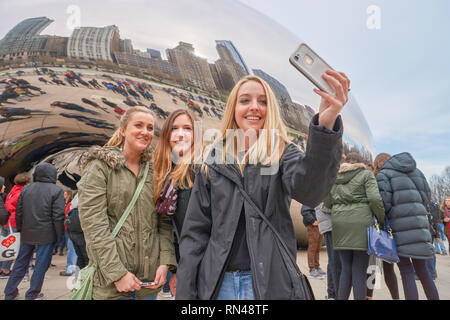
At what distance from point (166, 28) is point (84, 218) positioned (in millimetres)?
3019

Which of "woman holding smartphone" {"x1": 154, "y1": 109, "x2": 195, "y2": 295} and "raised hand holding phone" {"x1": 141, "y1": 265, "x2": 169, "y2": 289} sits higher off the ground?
"woman holding smartphone" {"x1": 154, "y1": 109, "x2": 195, "y2": 295}

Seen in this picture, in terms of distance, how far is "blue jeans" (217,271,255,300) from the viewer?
43.7 inches

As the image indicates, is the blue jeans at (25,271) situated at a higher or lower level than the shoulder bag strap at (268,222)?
lower

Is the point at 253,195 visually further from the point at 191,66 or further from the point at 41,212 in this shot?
the point at 41,212

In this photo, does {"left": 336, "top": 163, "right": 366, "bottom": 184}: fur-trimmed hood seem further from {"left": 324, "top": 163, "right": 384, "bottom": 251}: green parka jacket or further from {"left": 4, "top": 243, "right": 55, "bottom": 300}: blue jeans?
{"left": 4, "top": 243, "right": 55, "bottom": 300}: blue jeans

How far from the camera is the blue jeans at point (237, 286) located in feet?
3.64

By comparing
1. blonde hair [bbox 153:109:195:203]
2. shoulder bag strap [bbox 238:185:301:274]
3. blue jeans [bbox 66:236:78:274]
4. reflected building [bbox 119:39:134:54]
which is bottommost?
blue jeans [bbox 66:236:78:274]

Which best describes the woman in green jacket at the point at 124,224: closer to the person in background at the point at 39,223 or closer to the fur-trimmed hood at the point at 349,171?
the fur-trimmed hood at the point at 349,171

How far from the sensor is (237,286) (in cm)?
111

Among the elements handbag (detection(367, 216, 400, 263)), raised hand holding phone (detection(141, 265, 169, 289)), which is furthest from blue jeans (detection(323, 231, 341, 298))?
raised hand holding phone (detection(141, 265, 169, 289))

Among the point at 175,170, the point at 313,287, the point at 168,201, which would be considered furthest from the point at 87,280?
the point at 313,287

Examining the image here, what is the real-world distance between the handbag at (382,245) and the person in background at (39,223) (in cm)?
374

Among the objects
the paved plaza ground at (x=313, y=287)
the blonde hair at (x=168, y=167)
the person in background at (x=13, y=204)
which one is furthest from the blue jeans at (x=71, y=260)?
the blonde hair at (x=168, y=167)
